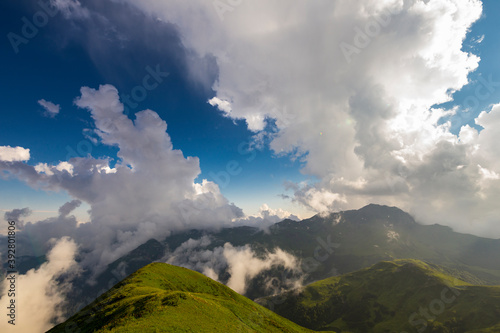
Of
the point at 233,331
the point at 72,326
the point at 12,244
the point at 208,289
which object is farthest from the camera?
the point at 208,289

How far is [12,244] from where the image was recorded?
78.8 metres

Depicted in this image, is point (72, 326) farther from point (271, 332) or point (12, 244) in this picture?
point (271, 332)

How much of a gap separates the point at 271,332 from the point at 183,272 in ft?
235

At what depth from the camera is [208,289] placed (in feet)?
436

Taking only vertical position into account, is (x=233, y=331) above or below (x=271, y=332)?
above

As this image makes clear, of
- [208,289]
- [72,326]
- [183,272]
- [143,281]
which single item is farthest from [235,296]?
[72,326]

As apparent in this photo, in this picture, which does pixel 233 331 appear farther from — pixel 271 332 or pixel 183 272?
pixel 183 272

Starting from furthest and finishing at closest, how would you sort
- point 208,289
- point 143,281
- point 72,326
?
point 208,289 < point 143,281 < point 72,326

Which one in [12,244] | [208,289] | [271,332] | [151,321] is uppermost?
[12,244]

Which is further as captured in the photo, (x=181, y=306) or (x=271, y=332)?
(x=271, y=332)

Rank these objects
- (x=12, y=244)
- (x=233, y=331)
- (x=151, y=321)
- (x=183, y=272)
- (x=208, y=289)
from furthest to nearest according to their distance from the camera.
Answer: (x=183, y=272)
(x=208, y=289)
(x=12, y=244)
(x=233, y=331)
(x=151, y=321)

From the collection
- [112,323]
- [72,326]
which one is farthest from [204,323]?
[72,326]

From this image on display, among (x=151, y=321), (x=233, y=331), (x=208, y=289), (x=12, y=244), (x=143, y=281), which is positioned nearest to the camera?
(x=151, y=321)

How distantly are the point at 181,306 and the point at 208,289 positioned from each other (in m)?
79.2
